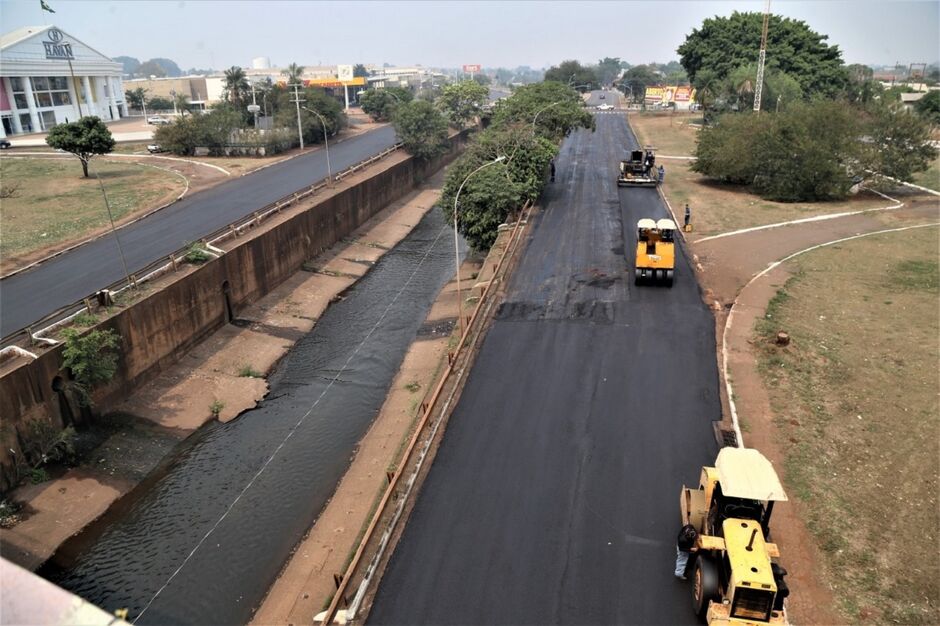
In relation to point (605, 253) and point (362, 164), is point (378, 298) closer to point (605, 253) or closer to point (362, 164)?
point (605, 253)

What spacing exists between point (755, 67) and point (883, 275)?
6971 centimetres

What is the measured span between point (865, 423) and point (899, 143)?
42.8 m

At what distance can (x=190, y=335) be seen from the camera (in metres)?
34.3

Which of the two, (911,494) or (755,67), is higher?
(755,67)

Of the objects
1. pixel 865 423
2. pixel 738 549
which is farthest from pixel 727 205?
pixel 738 549

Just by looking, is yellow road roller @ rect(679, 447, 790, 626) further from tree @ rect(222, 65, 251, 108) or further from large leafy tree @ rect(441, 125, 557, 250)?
tree @ rect(222, 65, 251, 108)

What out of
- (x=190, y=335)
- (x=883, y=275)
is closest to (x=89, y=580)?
(x=190, y=335)

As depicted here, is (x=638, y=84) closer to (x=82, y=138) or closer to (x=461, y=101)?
(x=461, y=101)

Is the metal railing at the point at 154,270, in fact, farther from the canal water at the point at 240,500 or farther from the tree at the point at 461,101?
the tree at the point at 461,101

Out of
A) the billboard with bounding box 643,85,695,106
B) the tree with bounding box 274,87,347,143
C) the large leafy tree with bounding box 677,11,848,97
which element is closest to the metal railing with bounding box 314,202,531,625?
the tree with bounding box 274,87,347,143

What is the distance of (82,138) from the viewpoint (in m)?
53.2

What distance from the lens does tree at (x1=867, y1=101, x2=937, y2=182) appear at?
5206cm

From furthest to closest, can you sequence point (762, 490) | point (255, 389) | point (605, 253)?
point (605, 253)
point (255, 389)
point (762, 490)

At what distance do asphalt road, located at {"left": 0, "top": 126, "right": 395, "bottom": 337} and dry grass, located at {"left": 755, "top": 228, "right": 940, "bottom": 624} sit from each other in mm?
32485
